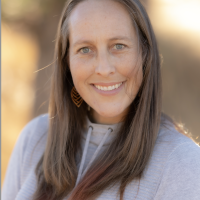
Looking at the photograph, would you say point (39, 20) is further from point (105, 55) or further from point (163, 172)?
point (163, 172)

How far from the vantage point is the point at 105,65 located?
1.40 m

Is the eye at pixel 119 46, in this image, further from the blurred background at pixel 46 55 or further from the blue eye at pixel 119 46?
the blurred background at pixel 46 55

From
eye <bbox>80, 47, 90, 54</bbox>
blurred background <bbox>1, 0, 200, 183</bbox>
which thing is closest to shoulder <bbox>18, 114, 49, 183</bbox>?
eye <bbox>80, 47, 90, 54</bbox>

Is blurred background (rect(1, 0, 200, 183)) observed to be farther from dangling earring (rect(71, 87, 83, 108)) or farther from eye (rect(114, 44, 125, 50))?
eye (rect(114, 44, 125, 50))

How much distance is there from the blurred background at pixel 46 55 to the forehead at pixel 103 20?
2676mm

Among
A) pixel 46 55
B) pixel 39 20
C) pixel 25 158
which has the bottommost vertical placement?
pixel 25 158

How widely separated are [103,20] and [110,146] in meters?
0.75

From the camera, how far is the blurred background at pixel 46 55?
4.30 meters

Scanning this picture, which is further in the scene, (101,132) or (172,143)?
(101,132)

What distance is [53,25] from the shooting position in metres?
5.09

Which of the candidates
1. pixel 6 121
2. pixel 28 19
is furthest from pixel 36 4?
pixel 6 121

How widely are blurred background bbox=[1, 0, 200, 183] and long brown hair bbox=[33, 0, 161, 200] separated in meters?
2.39

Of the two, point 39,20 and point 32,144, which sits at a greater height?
point 39,20

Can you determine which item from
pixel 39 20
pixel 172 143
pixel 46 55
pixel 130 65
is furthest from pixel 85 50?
pixel 46 55
